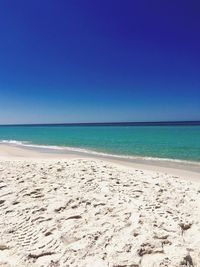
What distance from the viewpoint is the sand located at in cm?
353

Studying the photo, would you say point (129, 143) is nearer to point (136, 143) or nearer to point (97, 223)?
point (136, 143)

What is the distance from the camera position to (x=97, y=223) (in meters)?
4.39

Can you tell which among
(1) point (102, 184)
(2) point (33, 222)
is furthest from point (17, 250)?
(1) point (102, 184)

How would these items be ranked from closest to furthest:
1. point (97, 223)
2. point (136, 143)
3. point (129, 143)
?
point (97, 223) → point (136, 143) → point (129, 143)

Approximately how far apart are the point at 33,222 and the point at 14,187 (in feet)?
7.03

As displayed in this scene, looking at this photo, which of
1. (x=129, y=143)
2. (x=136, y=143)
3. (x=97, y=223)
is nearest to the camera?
Answer: (x=97, y=223)

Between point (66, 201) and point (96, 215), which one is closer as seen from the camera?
point (96, 215)

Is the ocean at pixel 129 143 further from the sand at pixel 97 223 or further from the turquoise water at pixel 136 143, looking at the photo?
the sand at pixel 97 223

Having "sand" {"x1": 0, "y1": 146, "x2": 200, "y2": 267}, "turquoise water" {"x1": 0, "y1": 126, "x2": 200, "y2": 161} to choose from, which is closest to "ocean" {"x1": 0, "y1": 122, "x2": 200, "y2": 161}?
"turquoise water" {"x1": 0, "y1": 126, "x2": 200, "y2": 161}

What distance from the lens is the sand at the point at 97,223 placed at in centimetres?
353

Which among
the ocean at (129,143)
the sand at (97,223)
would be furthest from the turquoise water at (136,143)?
the sand at (97,223)

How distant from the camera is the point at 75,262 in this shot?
11.2 feet

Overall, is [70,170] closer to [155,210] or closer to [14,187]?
[14,187]

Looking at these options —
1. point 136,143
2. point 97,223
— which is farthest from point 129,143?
point 97,223
